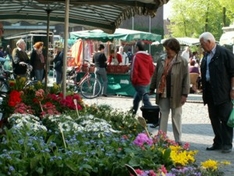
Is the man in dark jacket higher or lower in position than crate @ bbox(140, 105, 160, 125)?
higher

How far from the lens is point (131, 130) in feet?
27.6

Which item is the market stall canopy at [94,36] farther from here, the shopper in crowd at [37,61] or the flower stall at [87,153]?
the flower stall at [87,153]

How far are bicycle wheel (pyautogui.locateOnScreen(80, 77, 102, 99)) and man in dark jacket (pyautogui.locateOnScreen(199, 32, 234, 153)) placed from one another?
13301mm

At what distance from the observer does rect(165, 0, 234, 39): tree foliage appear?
56.7 m

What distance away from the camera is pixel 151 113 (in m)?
11.9

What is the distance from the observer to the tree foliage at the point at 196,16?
56.7 metres

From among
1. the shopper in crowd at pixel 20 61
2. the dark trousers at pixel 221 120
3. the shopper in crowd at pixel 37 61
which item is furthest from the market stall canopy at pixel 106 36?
the dark trousers at pixel 221 120

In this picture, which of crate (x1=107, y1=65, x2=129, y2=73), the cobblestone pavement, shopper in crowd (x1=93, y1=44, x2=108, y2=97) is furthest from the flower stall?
crate (x1=107, y1=65, x2=129, y2=73)

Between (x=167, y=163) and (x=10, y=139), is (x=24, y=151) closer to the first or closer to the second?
(x=10, y=139)

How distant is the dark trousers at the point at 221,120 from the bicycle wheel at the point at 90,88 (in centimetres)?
1325

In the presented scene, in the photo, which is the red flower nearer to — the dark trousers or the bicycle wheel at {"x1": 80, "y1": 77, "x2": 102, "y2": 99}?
the dark trousers

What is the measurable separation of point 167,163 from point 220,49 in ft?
17.0

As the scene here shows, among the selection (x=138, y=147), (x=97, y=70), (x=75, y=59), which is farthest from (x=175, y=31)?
(x=138, y=147)

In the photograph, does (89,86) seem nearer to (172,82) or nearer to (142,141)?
(172,82)
